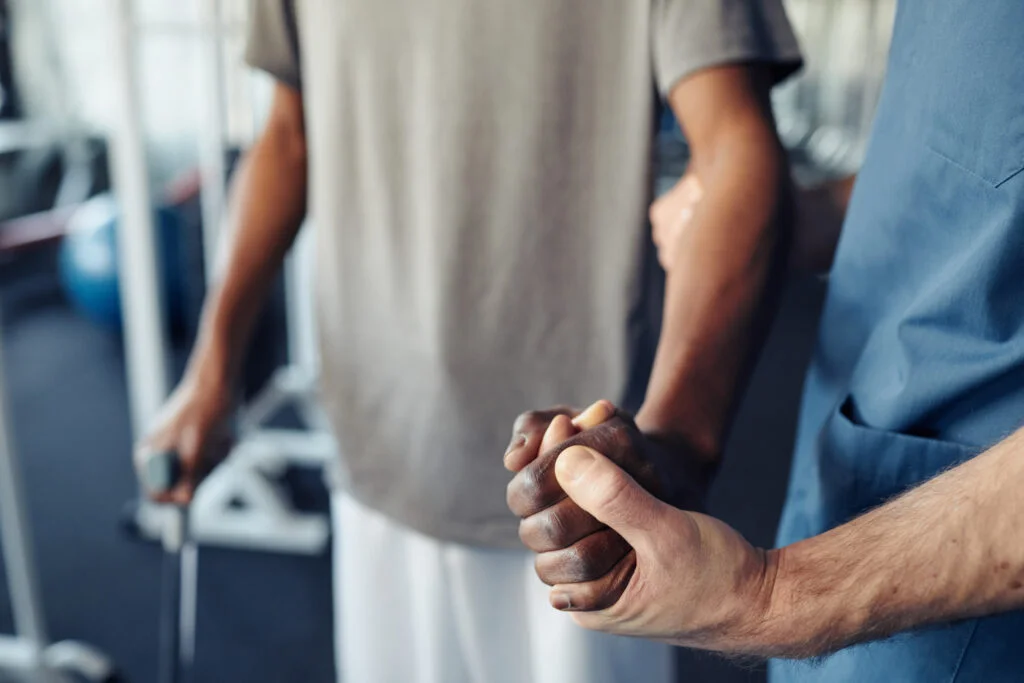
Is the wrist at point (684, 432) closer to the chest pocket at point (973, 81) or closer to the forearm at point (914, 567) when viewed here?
the forearm at point (914, 567)

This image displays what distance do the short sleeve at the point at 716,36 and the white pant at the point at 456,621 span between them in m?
0.52

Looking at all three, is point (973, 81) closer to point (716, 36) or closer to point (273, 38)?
point (716, 36)

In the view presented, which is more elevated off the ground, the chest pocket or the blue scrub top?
the chest pocket

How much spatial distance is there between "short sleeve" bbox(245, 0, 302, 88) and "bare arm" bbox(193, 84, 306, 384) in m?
0.04

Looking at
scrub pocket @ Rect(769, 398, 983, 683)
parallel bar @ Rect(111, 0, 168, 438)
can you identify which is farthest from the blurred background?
scrub pocket @ Rect(769, 398, 983, 683)

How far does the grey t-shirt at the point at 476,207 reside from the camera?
2.58ft

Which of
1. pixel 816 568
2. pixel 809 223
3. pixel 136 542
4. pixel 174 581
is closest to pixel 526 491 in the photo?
pixel 816 568

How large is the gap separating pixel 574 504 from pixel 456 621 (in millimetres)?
527

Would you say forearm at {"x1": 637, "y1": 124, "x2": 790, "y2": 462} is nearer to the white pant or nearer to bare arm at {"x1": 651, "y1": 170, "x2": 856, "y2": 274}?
bare arm at {"x1": 651, "y1": 170, "x2": 856, "y2": 274}

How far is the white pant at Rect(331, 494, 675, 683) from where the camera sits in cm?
88

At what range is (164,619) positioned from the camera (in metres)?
1.94

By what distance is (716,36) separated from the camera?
0.70 m

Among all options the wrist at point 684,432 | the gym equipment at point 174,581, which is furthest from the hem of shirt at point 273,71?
the wrist at point 684,432

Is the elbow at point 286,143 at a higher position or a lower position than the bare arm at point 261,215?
higher
